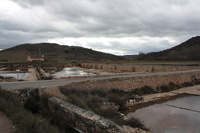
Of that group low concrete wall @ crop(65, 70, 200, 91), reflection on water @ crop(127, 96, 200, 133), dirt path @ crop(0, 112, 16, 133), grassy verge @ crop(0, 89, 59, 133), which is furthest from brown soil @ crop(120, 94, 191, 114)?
dirt path @ crop(0, 112, 16, 133)

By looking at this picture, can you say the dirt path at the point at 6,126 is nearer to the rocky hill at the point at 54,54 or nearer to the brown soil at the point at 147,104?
the brown soil at the point at 147,104

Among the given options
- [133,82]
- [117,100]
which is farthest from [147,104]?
[133,82]

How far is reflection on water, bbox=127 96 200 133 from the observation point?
10.3m

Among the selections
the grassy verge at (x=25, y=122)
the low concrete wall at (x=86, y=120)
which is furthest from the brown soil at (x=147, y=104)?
the grassy verge at (x=25, y=122)

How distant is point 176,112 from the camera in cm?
1354

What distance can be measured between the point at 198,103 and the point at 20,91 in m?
15.7

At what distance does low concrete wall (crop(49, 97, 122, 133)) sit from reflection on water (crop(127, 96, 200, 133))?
4.42 metres

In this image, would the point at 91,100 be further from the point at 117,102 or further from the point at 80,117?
the point at 80,117

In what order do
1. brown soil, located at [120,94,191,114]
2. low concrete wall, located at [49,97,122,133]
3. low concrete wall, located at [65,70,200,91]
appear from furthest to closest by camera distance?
1. low concrete wall, located at [65,70,200,91]
2. brown soil, located at [120,94,191,114]
3. low concrete wall, located at [49,97,122,133]

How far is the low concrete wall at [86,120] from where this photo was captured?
667 cm

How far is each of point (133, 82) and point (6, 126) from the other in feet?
46.7

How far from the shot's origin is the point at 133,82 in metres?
18.5

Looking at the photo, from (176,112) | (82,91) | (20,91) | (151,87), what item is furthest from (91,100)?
(151,87)

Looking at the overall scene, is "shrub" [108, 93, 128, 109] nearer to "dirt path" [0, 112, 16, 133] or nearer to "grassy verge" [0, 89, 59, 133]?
"grassy verge" [0, 89, 59, 133]
